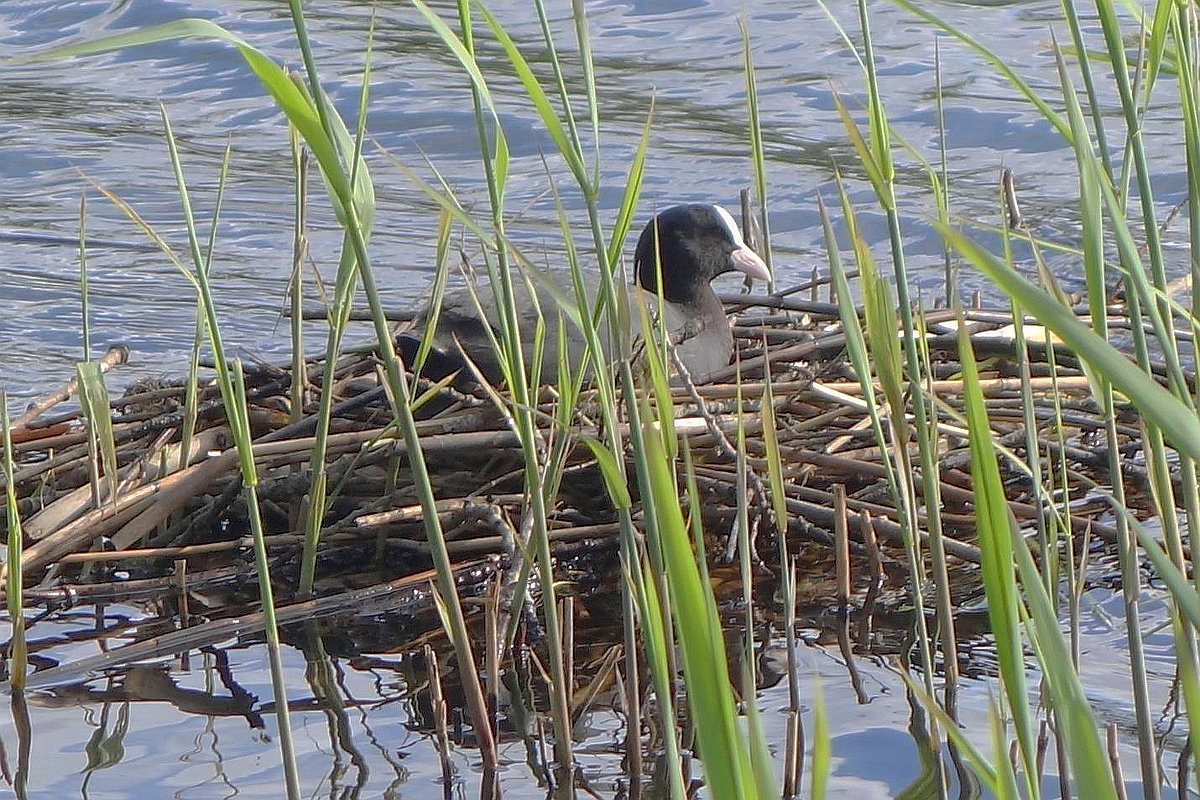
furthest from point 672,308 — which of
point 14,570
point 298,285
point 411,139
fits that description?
point 411,139

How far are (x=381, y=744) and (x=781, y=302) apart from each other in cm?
181

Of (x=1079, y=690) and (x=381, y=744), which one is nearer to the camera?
(x=1079, y=690)

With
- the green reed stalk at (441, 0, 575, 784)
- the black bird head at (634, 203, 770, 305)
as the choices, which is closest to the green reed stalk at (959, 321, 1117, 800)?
the green reed stalk at (441, 0, 575, 784)

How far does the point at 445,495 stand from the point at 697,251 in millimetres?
1532

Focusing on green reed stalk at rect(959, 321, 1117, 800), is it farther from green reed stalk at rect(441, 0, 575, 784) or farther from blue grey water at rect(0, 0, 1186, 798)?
blue grey water at rect(0, 0, 1186, 798)

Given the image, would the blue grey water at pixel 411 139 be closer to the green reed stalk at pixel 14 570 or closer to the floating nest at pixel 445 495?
the floating nest at pixel 445 495

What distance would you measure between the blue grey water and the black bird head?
52 cm

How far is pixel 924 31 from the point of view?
903 cm

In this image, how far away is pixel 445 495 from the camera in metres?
3.36

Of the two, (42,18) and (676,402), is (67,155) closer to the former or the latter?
(42,18)

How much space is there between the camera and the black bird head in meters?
4.62

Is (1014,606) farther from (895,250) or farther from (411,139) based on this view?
(411,139)

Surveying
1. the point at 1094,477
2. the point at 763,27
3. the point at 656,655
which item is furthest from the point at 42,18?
the point at 656,655

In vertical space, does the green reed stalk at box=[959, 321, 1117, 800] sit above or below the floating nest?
above
